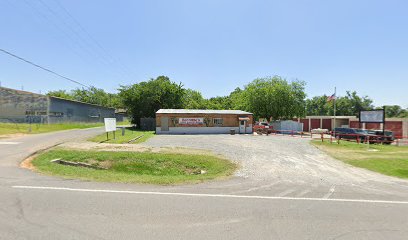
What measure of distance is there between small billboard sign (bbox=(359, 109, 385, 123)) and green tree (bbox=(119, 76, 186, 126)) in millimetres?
30434

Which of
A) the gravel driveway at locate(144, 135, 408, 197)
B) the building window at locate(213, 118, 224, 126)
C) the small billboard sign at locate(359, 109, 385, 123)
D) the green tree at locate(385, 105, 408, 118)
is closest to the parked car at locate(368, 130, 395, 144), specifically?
the small billboard sign at locate(359, 109, 385, 123)

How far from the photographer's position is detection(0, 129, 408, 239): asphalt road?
457 centimetres

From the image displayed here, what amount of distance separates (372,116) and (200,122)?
67.2 ft

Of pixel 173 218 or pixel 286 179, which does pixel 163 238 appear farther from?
pixel 286 179

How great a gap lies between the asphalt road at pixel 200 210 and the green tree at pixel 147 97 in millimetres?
34901

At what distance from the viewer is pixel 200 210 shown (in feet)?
19.1

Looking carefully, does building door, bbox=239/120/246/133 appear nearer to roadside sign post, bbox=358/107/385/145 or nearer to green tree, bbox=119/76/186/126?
roadside sign post, bbox=358/107/385/145

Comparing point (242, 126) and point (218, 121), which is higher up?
point (218, 121)

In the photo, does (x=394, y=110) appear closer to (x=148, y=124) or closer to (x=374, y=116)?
(x=374, y=116)

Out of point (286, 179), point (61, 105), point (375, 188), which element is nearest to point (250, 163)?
point (286, 179)

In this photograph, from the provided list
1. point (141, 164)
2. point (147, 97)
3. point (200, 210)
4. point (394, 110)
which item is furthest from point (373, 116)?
point (394, 110)

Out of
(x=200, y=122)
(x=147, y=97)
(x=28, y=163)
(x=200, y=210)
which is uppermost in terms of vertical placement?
(x=147, y=97)

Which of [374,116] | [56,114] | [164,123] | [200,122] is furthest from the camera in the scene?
[56,114]

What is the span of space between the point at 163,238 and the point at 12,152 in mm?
14780
